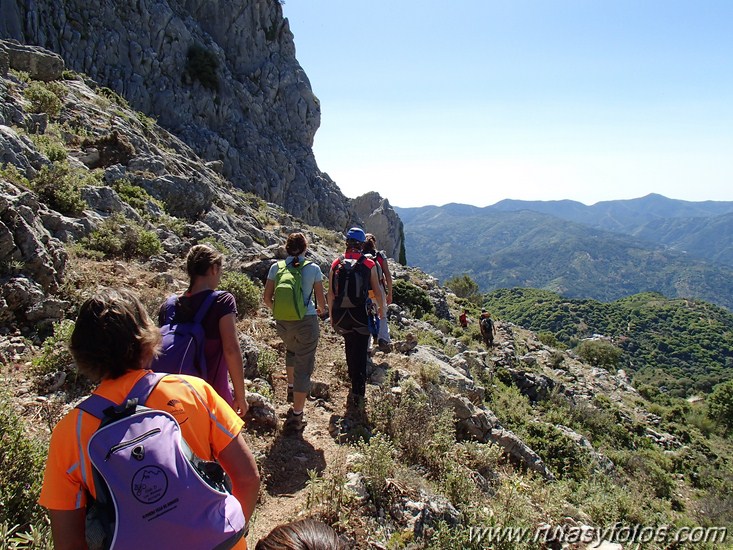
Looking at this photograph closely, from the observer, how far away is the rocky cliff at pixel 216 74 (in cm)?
2706

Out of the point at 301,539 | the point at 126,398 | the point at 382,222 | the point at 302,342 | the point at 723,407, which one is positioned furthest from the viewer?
the point at 382,222

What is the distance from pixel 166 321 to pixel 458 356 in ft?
31.1

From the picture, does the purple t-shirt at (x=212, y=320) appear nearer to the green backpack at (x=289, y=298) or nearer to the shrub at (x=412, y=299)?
the green backpack at (x=289, y=298)

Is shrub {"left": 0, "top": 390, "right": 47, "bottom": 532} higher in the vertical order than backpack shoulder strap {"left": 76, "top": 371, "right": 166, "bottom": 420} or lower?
lower

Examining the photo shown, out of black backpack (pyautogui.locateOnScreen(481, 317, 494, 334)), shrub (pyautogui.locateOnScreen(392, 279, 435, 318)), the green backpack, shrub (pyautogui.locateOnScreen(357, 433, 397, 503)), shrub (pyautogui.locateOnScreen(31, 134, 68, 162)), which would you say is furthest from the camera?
black backpack (pyautogui.locateOnScreen(481, 317, 494, 334))

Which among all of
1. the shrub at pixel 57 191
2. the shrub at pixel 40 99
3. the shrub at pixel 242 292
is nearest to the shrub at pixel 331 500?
the shrub at pixel 242 292

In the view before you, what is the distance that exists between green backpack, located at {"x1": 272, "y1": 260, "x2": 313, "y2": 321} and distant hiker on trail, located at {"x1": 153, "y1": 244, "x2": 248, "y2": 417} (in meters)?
1.59

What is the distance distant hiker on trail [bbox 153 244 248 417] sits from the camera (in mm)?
3111

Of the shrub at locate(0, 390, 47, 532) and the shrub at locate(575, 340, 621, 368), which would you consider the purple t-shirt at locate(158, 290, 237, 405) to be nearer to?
the shrub at locate(0, 390, 47, 532)

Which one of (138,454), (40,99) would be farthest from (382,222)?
(138,454)

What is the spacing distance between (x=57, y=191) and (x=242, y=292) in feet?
14.0

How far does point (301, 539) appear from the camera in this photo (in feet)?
5.03

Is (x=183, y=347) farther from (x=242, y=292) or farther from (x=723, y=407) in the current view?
(x=723, y=407)

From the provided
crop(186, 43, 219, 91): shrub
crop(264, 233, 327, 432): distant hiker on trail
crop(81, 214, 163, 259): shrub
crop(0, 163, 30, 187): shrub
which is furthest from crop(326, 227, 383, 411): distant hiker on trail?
crop(186, 43, 219, 91): shrub
